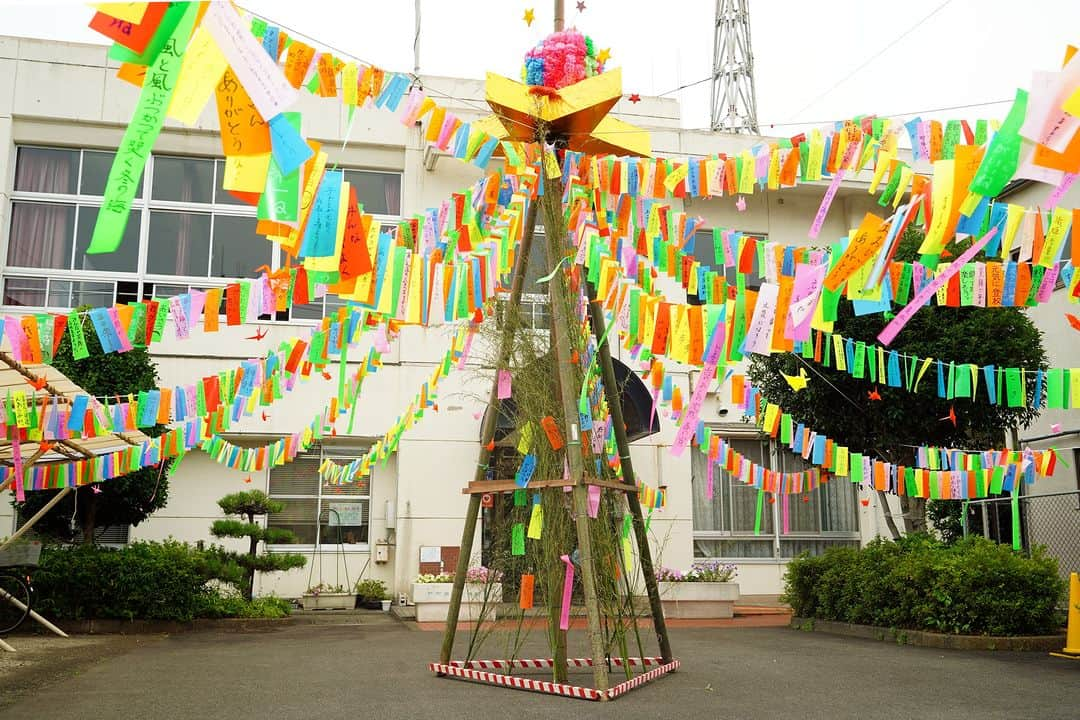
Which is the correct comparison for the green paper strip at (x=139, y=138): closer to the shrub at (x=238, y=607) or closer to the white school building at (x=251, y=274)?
the shrub at (x=238, y=607)

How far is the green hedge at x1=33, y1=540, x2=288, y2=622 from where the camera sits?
11.9 metres

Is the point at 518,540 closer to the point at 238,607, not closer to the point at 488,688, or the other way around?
the point at 488,688

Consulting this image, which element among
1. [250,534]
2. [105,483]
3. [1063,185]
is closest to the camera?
[1063,185]

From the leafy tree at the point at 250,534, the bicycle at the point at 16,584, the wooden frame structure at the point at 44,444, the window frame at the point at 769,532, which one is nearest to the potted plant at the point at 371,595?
the leafy tree at the point at 250,534

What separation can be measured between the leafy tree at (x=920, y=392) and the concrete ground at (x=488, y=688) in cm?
340

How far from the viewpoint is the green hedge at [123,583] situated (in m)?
11.9

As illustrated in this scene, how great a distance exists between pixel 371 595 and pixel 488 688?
8.87 metres

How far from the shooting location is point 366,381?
16297mm

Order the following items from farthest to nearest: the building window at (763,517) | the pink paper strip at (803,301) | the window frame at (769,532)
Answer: the building window at (763,517) → the window frame at (769,532) → the pink paper strip at (803,301)

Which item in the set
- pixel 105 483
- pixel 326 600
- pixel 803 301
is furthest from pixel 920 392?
pixel 105 483

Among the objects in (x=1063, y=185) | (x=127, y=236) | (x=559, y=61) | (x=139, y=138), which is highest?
(x=127, y=236)

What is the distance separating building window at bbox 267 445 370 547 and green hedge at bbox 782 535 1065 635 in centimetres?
819

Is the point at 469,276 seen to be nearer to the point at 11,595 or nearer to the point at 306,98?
the point at 11,595

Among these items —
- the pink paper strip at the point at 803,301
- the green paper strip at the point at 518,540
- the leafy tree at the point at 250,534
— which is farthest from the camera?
the leafy tree at the point at 250,534
